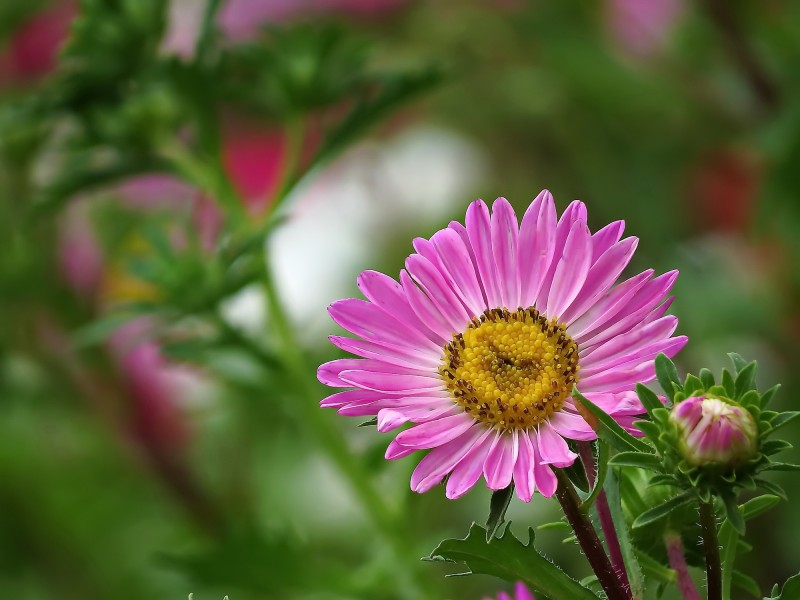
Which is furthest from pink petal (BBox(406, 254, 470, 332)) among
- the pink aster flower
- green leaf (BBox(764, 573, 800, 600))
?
green leaf (BBox(764, 573, 800, 600))

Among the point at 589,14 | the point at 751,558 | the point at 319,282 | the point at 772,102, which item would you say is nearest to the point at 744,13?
the point at 772,102

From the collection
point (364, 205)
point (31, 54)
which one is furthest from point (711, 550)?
point (364, 205)

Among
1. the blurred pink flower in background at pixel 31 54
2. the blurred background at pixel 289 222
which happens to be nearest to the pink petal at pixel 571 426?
the blurred background at pixel 289 222

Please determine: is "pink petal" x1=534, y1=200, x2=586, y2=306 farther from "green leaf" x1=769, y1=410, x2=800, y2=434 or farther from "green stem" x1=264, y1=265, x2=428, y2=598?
"green stem" x1=264, y1=265, x2=428, y2=598

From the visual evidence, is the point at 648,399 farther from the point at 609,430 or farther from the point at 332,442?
the point at 332,442

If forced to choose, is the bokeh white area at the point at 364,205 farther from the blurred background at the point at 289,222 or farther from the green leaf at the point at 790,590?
the green leaf at the point at 790,590

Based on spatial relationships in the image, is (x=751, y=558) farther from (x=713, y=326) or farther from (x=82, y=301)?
(x=82, y=301)
